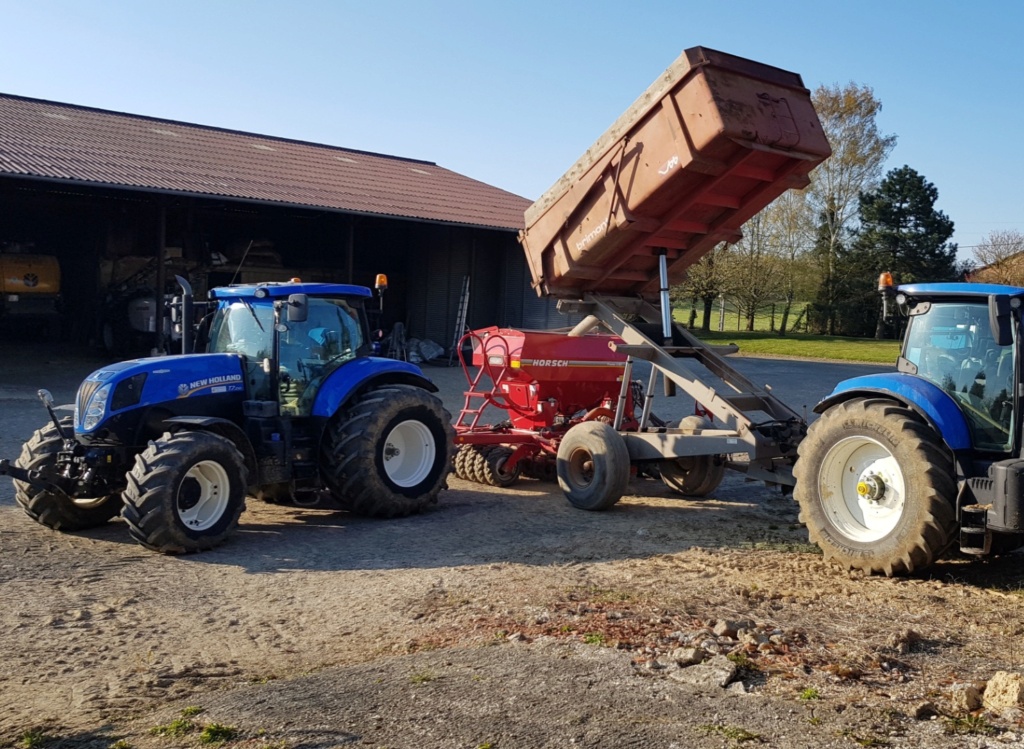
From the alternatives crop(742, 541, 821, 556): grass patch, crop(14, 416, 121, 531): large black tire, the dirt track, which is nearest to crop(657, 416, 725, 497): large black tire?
the dirt track

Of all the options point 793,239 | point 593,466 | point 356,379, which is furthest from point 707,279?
point 356,379

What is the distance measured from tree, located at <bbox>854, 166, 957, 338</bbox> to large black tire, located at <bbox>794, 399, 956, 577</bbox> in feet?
118

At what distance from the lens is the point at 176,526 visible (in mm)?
6660

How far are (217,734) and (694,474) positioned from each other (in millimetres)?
6548

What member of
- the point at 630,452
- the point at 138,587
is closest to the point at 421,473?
the point at 630,452

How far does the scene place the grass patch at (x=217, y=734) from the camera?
3672 millimetres

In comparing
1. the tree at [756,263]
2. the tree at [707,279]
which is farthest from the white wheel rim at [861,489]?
the tree at [756,263]

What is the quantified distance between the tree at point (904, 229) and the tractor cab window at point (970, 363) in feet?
118

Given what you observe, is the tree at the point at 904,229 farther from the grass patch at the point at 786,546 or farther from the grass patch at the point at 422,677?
the grass patch at the point at 422,677

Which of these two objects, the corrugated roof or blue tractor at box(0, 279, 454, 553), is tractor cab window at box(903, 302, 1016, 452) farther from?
the corrugated roof

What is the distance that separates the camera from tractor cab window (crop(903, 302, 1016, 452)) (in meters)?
6.13

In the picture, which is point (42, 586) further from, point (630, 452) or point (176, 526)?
point (630, 452)

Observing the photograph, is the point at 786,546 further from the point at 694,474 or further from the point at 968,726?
the point at 968,726

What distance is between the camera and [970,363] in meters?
6.36
